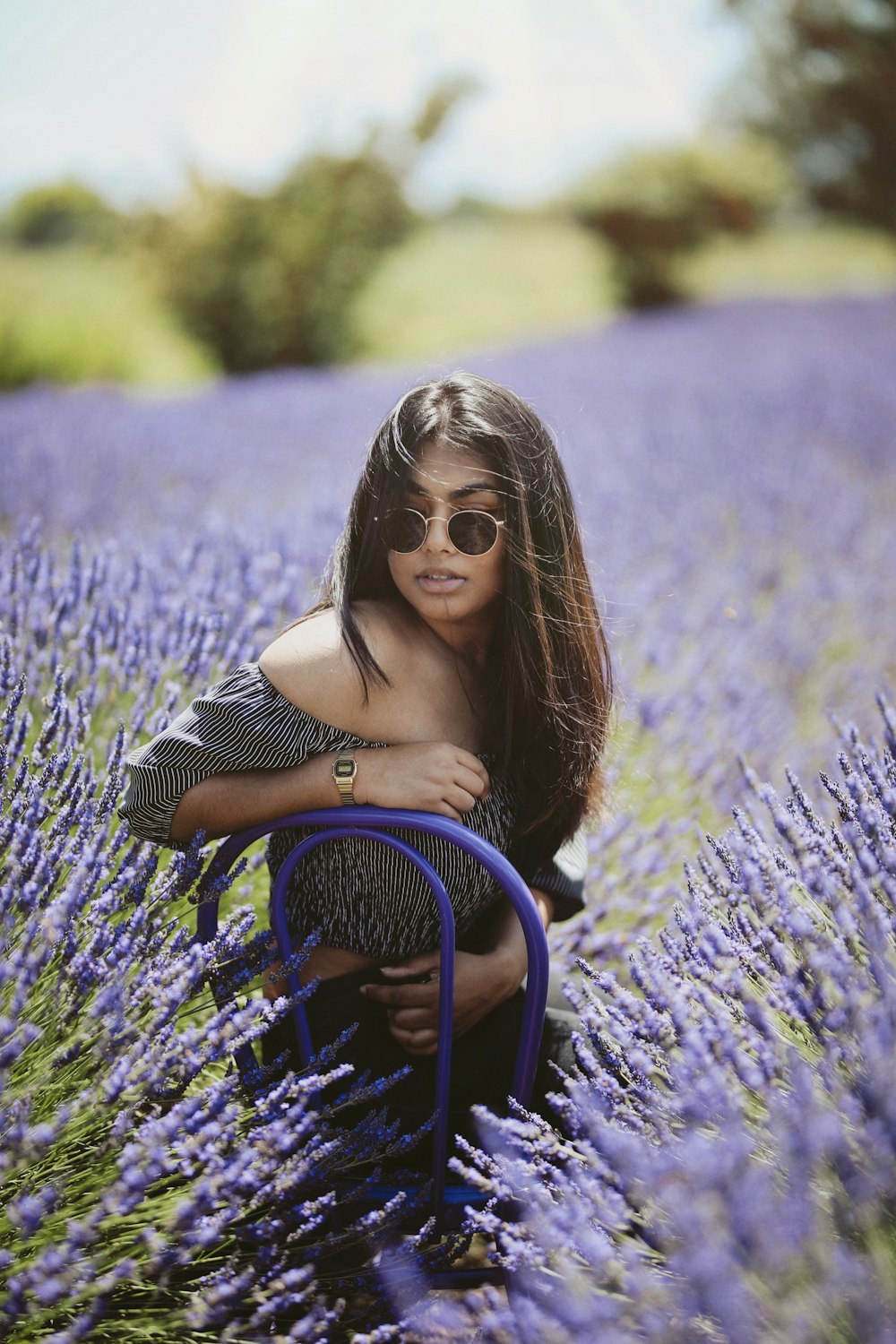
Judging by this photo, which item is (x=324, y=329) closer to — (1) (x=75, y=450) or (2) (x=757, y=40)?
(1) (x=75, y=450)

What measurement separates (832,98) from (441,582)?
16.4 m

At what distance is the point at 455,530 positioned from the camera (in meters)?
1.19

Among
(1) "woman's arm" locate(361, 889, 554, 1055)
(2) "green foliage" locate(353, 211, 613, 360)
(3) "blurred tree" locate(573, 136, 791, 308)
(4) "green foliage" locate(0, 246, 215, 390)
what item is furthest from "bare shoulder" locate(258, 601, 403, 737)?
(3) "blurred tree" locate(573, 136, 791, 308)

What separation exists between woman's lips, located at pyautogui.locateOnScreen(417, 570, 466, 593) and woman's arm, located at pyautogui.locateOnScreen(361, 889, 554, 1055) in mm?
453

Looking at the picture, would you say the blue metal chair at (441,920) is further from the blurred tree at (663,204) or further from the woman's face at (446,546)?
the blurred tree at (663,204)

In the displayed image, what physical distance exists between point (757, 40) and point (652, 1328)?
52.9 ft

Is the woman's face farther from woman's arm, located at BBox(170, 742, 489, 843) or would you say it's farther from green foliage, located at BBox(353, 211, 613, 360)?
green foliage, located at BBox(353, 211, 613, 360)

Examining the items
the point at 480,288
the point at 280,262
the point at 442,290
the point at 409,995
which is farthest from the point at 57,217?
the point at 480,288

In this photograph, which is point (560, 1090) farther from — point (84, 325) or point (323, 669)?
point (84, 325)

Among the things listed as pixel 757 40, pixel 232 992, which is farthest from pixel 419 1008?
pixel 757 40

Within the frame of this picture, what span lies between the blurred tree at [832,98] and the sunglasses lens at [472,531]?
49.2ft

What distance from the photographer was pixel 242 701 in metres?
1.10

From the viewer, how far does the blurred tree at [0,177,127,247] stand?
555cm

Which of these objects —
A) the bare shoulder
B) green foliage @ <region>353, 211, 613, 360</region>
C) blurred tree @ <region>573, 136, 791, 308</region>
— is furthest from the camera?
blurred tree @ <region>573, 136, 791, 308</region>
